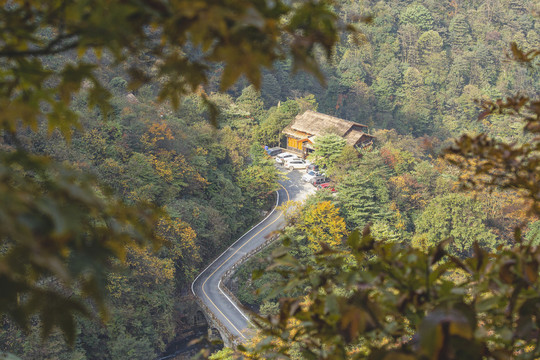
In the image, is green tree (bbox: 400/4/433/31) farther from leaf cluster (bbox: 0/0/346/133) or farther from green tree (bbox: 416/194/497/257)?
leaf cluster (bbox: 0/0/346/133)

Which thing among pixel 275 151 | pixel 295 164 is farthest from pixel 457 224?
pixel 275 151

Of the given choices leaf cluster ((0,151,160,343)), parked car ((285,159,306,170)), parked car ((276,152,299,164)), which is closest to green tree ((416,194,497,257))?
parked car ((285,159,306,170))

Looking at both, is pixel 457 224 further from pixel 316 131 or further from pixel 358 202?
pixel 316 131

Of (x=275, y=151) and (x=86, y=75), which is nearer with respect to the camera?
(x=86, y=75)

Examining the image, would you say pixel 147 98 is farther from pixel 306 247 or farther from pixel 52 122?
pixel 52 122

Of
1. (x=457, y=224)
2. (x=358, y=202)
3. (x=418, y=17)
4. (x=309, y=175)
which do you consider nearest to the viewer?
(x=457, y=224)

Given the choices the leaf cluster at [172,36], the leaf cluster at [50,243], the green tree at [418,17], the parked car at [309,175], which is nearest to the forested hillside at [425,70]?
the green tree at [418,17]
